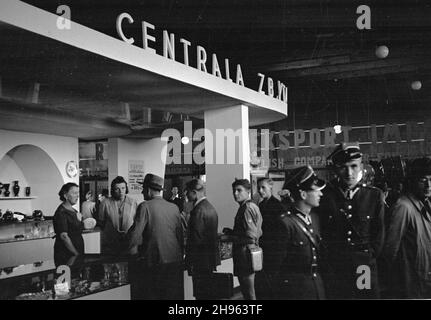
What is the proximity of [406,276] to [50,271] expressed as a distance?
7.12ft

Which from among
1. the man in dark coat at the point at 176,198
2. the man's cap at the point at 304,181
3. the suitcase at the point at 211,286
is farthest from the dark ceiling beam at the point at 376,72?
the man's cap at the point at 304,181

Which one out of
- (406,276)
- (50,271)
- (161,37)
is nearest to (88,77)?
(161,37)

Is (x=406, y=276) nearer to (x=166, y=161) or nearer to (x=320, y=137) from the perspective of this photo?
(x=320, y=137)

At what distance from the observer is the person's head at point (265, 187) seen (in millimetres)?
3635

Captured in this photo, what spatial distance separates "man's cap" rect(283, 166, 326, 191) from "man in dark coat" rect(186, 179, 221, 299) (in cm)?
99

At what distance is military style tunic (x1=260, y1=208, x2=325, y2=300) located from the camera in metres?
2.46

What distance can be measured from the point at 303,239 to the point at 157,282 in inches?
52.4

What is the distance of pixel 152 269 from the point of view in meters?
3.36

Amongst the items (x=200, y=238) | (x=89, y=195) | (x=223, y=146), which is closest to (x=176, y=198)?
(x=200, y=238)

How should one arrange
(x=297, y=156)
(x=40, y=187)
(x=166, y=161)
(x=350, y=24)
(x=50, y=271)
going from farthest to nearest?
(x=40, y=187), (x=166, y=161), (x=350, y=24), (x=297, y=156), (x=50, y=271)

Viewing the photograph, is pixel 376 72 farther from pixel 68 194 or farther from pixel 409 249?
pixel 68 194

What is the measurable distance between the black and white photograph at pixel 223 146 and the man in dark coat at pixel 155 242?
1 centimetres

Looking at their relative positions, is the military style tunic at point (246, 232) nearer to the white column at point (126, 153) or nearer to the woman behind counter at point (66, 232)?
the woman behind counter at point (66, 232)
